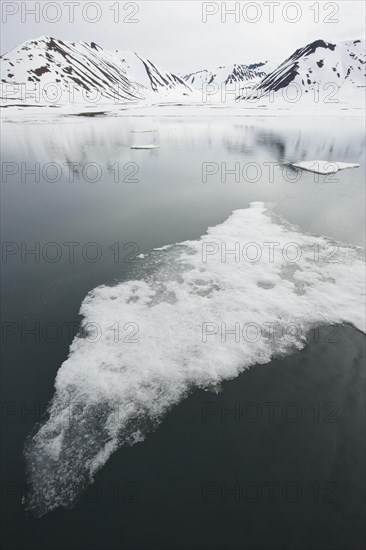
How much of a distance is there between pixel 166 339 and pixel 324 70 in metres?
220

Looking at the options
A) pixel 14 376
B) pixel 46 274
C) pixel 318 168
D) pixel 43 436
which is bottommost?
pixel 43 436

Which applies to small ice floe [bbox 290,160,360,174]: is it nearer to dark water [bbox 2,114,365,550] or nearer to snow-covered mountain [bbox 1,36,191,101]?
dark water [bbox 2,114,365,550]

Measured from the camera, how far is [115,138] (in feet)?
153

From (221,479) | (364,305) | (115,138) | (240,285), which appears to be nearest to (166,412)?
(221,479)

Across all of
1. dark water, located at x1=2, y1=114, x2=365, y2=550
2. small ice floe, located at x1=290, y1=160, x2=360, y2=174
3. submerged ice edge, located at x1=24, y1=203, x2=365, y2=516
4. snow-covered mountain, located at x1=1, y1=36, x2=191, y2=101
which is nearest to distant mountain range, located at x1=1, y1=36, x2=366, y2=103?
snow-covered mountain, located at x1=1, y1=36, x2=191, y2=101

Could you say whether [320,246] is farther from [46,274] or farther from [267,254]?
[46,274]

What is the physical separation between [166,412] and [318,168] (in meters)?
26.6

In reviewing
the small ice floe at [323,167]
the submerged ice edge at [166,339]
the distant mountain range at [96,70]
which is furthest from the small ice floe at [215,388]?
the distant mountain range at [96,70]

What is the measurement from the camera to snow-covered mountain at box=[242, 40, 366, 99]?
6412 inches

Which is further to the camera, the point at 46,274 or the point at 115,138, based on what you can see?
the point at 115,138

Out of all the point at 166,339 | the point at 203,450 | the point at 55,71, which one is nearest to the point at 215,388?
the point at 203,450

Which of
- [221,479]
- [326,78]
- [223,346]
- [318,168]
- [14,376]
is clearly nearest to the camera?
[221,479]

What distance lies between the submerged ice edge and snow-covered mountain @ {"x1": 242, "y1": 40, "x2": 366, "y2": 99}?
18549cm

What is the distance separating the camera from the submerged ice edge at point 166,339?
5.52m
